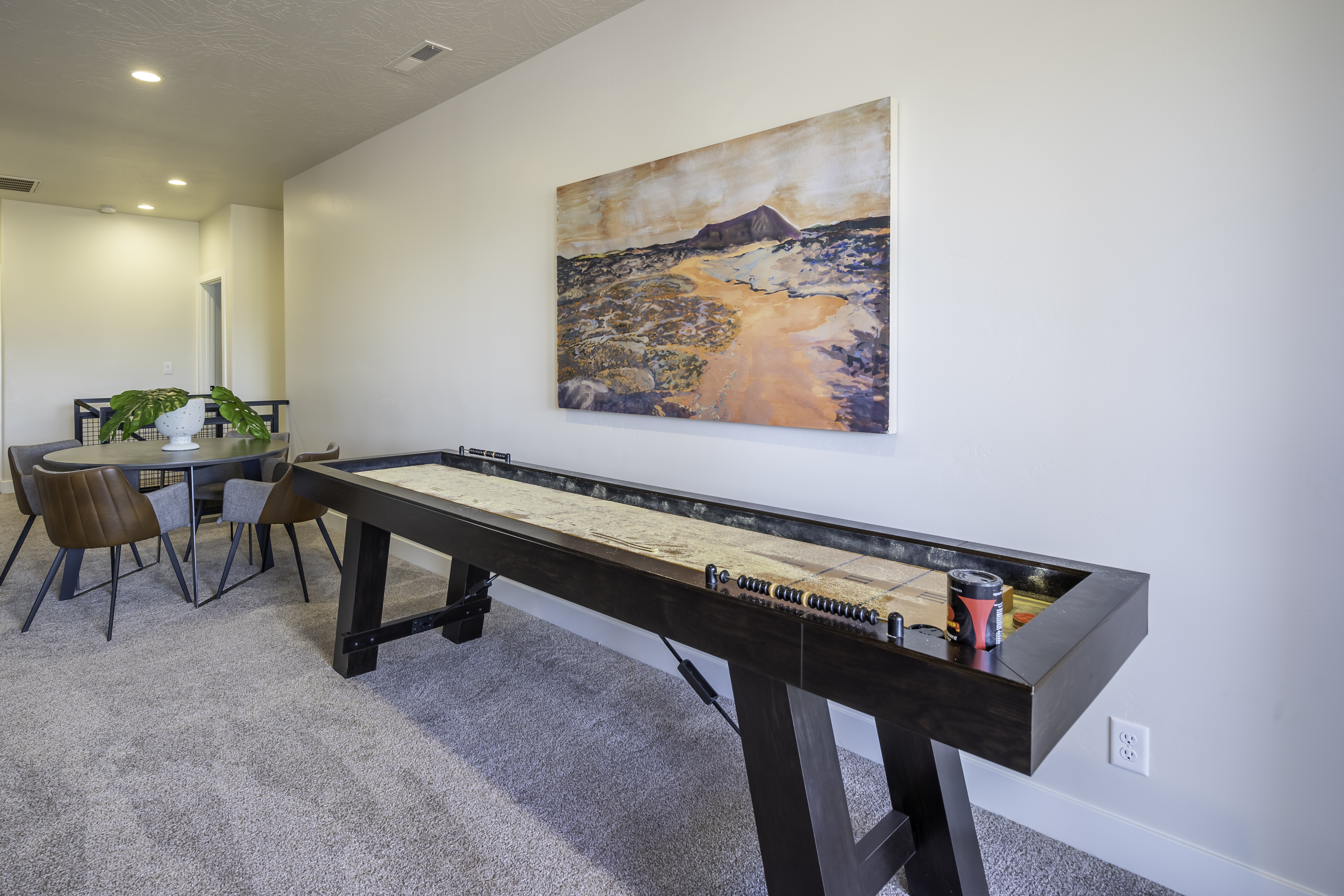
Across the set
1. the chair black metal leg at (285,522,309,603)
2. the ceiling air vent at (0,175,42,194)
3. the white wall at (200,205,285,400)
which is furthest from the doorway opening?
the chair black metal leg at (285,522,309,603)

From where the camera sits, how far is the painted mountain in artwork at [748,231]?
2348 millimetres

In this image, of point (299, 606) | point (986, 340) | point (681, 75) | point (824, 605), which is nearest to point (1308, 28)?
point (986, 340)

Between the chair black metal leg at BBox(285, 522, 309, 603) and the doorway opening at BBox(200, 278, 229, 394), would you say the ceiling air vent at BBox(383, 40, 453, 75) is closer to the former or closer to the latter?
the chair black metal leg at BBox(285, 522, 309, 603)

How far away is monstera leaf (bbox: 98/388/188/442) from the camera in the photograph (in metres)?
3.83

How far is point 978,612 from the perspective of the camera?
1.01 metres

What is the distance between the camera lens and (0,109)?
13.1ft

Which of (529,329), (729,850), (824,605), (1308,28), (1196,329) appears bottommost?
(729,850)

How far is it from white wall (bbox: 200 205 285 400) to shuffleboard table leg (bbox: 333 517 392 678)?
461cm

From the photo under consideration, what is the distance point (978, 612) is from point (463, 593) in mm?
2514

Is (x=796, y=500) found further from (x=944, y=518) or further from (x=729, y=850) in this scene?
(x=729, y=850)

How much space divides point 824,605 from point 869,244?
4.39 feet

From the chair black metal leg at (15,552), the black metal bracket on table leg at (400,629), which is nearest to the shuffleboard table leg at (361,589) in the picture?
the black metal bracket on table leg at (400,629)

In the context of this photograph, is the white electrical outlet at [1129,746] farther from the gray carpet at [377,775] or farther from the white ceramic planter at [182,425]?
the white ceramic planter at [182,425]

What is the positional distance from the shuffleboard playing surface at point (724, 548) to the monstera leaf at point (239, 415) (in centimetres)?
244
